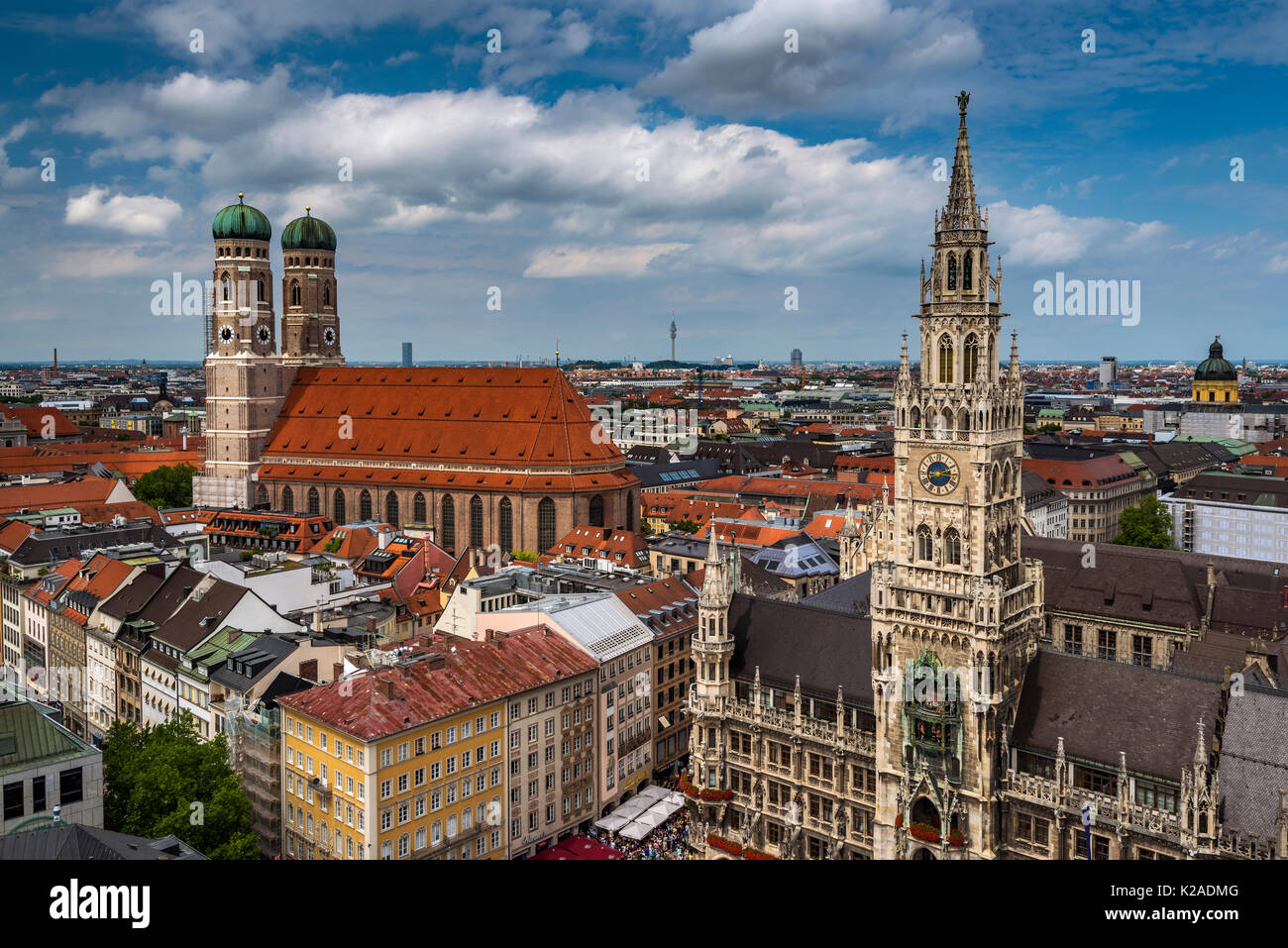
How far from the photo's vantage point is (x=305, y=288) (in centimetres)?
15500

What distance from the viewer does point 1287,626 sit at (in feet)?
221

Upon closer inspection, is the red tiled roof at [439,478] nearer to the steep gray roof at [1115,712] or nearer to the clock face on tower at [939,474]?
the clock face on tower at [939,474]

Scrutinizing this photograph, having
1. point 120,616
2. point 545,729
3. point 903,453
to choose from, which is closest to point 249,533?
point 120,616

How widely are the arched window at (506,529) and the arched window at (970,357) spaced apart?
278ft

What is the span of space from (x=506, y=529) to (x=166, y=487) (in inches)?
2418

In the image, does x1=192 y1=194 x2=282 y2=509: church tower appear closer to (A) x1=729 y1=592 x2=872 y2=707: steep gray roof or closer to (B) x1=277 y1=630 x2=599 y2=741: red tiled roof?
(B) x1=277 y1=630 x2=599 y2=741: red tiled roof

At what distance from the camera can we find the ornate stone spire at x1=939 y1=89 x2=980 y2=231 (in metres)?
46.0

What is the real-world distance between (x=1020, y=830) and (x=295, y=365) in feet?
424

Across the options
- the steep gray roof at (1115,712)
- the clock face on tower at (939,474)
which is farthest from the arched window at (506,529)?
the steep gray roof at (1115,712)

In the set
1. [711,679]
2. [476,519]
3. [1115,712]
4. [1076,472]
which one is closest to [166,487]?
[476,519]

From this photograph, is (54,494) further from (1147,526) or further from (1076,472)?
(1076,472)

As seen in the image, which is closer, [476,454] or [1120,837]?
[1120,837]

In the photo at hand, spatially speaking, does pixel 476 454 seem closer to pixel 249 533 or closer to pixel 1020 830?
pixel 249 533
